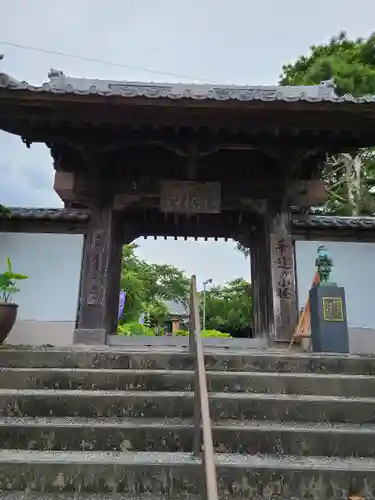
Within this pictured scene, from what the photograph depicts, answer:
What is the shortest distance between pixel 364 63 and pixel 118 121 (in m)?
13.0

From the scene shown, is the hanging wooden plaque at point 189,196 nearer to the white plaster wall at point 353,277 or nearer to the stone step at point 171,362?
the white plaster wall at point 353,277

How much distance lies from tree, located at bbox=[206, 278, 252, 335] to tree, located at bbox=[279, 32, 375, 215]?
9.97m

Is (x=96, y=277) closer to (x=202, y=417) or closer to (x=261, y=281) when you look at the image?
(x=261, y=281)

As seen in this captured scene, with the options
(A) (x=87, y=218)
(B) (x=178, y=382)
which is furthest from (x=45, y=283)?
(B) (x=178, y=382)

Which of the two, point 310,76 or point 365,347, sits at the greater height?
point 310,76

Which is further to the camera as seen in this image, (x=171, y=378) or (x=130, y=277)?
(x=130, y=277)

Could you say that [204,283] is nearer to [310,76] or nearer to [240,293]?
[240,293]

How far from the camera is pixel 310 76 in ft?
46.5

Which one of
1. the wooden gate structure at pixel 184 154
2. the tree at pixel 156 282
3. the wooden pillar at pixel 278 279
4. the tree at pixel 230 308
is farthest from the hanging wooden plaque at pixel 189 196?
the tree at pixel 156 282

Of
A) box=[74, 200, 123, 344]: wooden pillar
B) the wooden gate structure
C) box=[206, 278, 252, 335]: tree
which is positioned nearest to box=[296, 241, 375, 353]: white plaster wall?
the wooden gate structure

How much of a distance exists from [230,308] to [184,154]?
2426 cm

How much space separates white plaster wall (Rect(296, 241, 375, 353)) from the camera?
676cm

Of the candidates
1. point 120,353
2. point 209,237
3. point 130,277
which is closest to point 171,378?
point 120,353

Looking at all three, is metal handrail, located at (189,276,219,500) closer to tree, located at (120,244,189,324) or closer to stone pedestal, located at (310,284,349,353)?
stone pedestal, located at (310,284,349,353)
